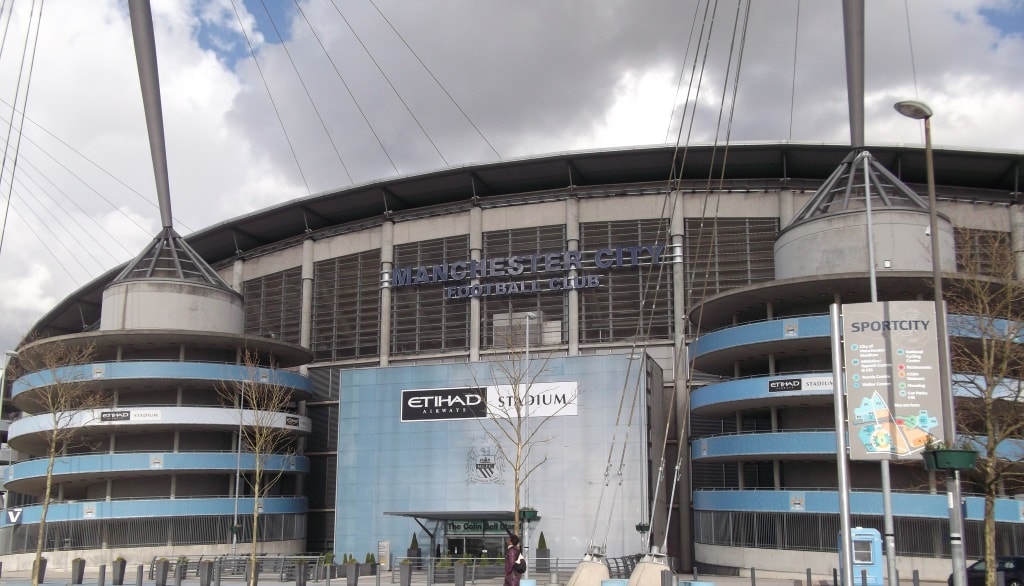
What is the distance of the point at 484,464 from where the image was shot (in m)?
53.8

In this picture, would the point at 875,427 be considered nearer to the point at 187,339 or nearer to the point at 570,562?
the point at 570,562

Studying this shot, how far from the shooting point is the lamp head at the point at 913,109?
22.5m

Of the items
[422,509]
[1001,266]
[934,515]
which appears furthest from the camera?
[422,509]

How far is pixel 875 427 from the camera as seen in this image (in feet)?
70.0

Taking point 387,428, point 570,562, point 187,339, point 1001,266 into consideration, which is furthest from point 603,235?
point 1001,266

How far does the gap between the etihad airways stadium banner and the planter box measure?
30638 millimetres

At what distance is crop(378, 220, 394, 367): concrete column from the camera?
67500 millimetres

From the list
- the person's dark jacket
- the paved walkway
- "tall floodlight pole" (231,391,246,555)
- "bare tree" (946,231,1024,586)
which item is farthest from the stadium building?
the person's dark jacket

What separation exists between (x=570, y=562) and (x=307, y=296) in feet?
104

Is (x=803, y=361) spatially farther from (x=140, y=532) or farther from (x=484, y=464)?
(x=140, y=532)

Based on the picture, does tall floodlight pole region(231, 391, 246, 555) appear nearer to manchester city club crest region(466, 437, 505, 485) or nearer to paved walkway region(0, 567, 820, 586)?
paved walkway region(0, 567, 820, 586)

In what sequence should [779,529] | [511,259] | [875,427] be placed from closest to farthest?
[875,427], [779,529], [511,259]

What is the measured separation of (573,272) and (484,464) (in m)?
15.4

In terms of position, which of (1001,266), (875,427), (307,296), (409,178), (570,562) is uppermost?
(409,178)
